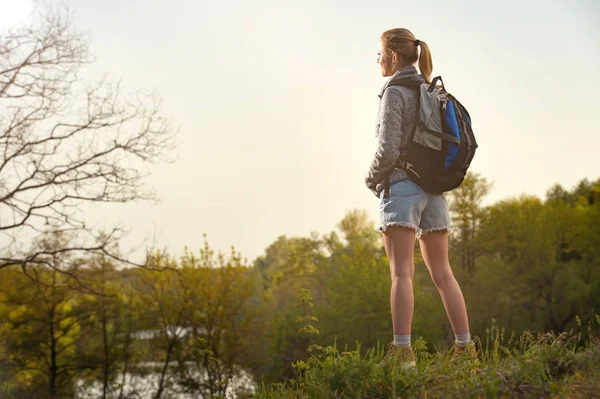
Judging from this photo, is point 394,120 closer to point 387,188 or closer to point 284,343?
point 387,188

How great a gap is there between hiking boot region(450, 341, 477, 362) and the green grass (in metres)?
0.08

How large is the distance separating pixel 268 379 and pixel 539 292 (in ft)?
45.1

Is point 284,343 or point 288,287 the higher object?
point 288,287

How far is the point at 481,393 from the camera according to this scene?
3295 millimetres

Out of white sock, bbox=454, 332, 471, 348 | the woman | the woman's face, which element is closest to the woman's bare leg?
the woman

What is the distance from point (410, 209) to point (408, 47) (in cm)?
101

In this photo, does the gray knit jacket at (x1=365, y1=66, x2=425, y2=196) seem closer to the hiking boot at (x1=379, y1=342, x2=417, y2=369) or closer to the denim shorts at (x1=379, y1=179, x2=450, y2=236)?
the denim shorts at (x1=379, y1=179, x2=450, y2=236)

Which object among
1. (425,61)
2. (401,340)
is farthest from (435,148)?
(401,340)

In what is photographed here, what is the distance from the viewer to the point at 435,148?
410 centimetres

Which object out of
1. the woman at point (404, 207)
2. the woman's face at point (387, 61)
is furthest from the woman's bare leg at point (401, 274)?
the woman's face at point (387, 61)

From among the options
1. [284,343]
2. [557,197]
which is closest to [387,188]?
[284,343]

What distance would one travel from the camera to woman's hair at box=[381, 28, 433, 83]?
13.9 feet

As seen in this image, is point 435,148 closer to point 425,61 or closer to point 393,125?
point 393,125

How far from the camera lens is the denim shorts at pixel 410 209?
4031 mm
